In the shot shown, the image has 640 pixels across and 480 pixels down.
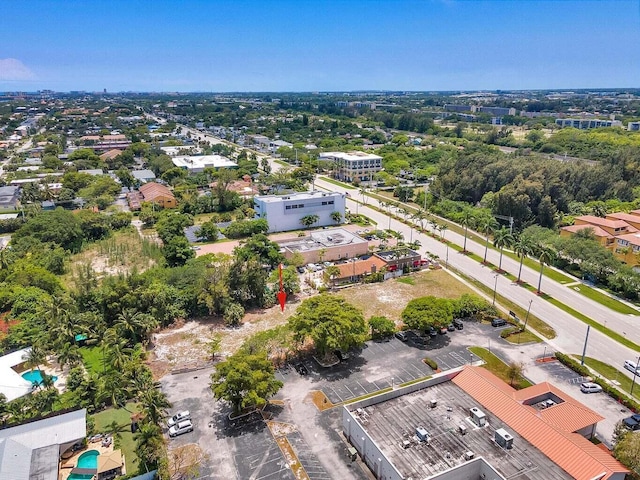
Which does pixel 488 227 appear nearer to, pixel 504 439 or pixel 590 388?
pixel 590 388

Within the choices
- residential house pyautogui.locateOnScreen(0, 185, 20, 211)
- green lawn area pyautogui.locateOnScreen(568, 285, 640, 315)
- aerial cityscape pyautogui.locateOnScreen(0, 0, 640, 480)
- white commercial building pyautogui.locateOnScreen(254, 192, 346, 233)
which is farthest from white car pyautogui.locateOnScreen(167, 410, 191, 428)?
residential house pyautogui.locateOnScreen(0, 185, 20, 211)

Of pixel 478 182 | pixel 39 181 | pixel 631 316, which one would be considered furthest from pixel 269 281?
pixel 39 181

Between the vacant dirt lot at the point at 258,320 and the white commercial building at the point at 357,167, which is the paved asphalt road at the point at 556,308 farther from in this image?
the white commercial building at the point at 357,167

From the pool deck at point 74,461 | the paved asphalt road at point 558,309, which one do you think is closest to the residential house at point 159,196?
the paved asphalt road at point 558,309

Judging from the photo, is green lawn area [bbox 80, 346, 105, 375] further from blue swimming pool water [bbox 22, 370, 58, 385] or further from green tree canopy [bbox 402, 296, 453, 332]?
green tree canopy [bbox 402, 296, 453, 332]

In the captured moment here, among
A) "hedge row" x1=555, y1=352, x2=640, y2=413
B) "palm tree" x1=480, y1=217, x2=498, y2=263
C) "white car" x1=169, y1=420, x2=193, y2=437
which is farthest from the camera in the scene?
"palm tree" x1=480, y1=217, x2=498, y2=263

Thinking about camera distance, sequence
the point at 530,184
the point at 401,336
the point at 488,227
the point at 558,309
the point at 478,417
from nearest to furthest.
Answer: the point at 478,417, the point at 401,336, the point at 558,309, the point at 488,227, the point at 530,184

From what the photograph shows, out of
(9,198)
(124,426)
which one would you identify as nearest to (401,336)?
(124,426)
